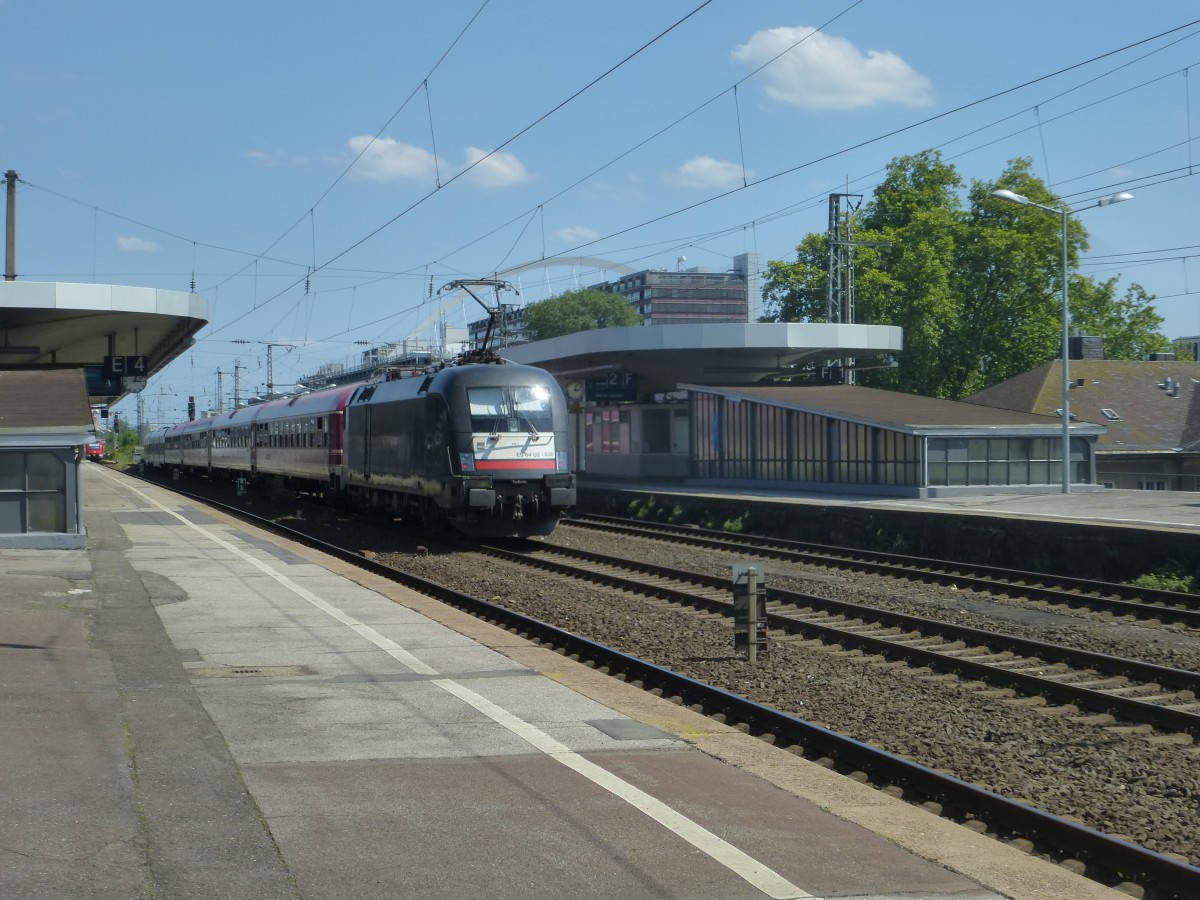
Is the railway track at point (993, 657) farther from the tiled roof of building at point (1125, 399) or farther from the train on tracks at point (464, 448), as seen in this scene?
the tiled roof of building at point (1125, 399)

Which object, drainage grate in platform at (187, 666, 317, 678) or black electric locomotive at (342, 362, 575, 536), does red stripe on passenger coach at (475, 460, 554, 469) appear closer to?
black electric locomotive at (342, 362, 575, 536)

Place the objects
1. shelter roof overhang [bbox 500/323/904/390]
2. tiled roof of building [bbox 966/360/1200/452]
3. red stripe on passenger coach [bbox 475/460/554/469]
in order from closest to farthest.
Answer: red stripe on passenger coach [bbox 475/460/554/469] → shelter roof overhang [bbox 500/323/904/390] → tiled roof of building [bbox 966/360/1200/452]

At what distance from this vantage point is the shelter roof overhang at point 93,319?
25.9 metres

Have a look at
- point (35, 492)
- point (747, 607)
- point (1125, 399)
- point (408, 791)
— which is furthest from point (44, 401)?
point (1125, 399)

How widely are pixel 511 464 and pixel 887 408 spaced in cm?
1660

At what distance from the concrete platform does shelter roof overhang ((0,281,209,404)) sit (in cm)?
1565

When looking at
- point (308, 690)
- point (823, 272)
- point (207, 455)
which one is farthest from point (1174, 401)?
point (308, 690)

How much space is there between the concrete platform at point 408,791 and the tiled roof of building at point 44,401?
356 inches

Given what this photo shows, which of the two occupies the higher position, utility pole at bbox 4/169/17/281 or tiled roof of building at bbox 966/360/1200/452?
utility pole at bbox 4/169/17/281

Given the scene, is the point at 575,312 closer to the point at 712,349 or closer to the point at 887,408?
the point at 712,349

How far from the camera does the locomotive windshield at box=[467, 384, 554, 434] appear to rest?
22.8 m

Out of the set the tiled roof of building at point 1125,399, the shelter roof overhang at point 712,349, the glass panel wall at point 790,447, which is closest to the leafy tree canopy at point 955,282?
the tiled roof of building at point 1125,399

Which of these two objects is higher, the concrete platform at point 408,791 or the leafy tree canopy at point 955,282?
the leafy tree canopy at point 955,282

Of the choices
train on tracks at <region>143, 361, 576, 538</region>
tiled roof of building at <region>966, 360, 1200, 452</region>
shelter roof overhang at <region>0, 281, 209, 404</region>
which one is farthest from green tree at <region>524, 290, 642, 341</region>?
train on tracks at <region>143, 361, 576, 538</region>
